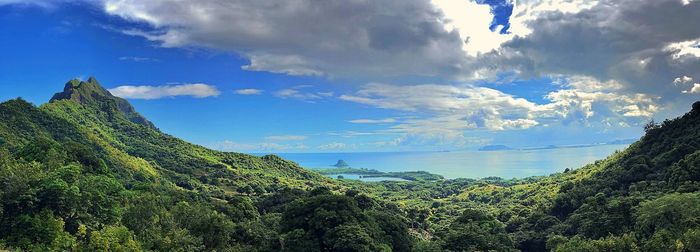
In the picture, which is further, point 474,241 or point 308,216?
point 474,241

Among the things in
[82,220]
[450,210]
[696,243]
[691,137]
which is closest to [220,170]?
[450,210]

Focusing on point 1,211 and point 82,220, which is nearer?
point 1,211

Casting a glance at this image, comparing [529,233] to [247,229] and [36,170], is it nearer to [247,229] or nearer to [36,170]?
[247,229]

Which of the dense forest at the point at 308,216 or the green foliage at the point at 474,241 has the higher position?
the dense forest at the point at 308,216

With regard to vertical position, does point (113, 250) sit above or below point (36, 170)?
below

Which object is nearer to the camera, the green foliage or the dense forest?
the dense forest

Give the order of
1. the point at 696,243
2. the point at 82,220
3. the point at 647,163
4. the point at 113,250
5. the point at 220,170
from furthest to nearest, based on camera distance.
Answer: the point at 220,170 → the point at 647,163 → the point at 82,220 → the point at 696,243 → the point at 113,250

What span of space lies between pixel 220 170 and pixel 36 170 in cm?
11103

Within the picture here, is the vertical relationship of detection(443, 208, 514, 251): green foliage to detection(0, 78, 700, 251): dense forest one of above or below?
below

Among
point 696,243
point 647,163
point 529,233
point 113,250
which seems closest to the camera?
point 113,250

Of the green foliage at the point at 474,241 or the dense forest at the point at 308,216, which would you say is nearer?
the dense forest at the point at 308,216

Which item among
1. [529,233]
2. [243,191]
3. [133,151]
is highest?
[133,151]

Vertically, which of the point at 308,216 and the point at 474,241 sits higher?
the point at 308,216

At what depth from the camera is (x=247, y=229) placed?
2237 inches
